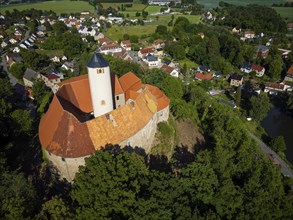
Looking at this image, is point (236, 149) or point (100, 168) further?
point (236, 149)

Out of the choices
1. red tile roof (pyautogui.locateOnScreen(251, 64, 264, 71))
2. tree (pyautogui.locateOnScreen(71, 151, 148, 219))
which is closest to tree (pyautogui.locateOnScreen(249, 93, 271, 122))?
red tile roof (pyautogui.locateOnScreen(251, 64, 264, 71))

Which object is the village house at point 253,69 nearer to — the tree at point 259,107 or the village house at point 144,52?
the tree at point 259,107

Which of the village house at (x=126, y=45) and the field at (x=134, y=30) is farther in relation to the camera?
the field at (x=134, y=30)

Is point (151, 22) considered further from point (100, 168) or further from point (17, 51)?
point (100, 168)

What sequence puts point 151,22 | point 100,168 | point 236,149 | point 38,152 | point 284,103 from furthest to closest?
point 151,22, point 284,103, point 236,149, point 38,152, point 100,168

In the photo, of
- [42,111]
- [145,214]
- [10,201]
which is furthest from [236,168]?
[42,111]

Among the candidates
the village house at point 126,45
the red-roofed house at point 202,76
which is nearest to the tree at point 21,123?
the red-roofed house at point 202,76

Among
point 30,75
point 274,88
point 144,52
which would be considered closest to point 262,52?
point 274,88

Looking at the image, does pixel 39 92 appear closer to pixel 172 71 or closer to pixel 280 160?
pixel 172 71
